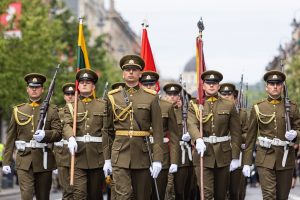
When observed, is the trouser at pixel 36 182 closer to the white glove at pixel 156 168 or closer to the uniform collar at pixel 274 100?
the white glove at pixel 156 168

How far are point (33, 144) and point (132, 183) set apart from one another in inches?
111

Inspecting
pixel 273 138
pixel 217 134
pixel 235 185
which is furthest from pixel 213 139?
pixel 235 185

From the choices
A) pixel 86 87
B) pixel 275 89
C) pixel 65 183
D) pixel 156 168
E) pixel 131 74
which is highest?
pixel 131 74

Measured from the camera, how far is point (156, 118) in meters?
12.3

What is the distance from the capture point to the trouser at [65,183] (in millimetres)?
14891

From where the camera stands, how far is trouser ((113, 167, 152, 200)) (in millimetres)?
11805

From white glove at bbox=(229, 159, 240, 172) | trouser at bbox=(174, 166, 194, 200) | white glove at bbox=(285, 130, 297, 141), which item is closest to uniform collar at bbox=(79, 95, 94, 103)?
white glove at bbox=(229, 159, 240, 172)

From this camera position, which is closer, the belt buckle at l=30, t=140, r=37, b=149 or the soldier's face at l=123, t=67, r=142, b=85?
the soldier's face at l=123, t=67, r=142, b=85

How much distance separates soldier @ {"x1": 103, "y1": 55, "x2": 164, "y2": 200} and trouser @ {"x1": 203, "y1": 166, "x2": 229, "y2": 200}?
2.08m

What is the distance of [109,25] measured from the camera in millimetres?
120000

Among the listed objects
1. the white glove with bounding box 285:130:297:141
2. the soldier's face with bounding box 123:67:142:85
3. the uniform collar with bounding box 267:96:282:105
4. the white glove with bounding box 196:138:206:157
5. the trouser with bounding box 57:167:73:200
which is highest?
the soldier's face with bounding box 123:67:142:85

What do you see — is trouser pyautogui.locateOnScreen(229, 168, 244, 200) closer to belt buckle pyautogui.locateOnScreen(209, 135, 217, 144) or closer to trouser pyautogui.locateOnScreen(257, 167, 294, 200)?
belt buckle pyautogui.locateOnScreen(209, 135, 217, 144)

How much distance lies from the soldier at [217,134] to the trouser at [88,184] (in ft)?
5.29

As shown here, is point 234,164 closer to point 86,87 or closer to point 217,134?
point 217,134
